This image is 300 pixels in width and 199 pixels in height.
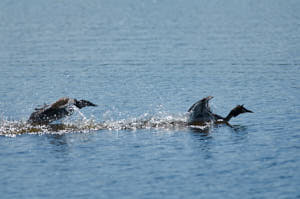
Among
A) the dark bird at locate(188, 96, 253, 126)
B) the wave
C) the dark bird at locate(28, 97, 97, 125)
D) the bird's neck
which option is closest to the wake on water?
the wave

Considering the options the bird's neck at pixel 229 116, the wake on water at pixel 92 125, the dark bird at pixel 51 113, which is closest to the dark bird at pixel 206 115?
the bird's neck at pixel 229 116

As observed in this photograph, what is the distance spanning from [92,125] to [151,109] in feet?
9.97

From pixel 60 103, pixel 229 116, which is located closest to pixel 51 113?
pixel 60 103

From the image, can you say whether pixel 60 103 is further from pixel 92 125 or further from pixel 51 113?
pixel 92 125

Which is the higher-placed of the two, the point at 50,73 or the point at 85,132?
the point at 50,73

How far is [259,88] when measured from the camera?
2730 cm

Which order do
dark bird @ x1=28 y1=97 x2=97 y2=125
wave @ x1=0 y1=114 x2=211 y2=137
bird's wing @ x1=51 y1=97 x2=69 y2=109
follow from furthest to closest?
1. dark bird @ x1=28 y1=97 x2=97 y2=125
2. bird's wing @ x1=51 y1=97 x2=69 y2=109
3. wave @ x1=0 y1=114 x2=211 y2=137

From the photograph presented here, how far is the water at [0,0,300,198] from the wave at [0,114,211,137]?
0.07 m

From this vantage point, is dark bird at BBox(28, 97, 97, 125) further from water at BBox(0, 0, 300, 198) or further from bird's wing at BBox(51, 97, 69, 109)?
water at BBox(0, 0, 300, 198)

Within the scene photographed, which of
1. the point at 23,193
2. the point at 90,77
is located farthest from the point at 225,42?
the point at 23,193

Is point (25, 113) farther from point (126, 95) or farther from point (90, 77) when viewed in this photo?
point (90, 77)

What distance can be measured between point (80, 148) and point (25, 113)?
536cm

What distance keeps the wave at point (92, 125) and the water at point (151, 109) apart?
0.24 feet

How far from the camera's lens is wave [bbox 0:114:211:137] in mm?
21406
